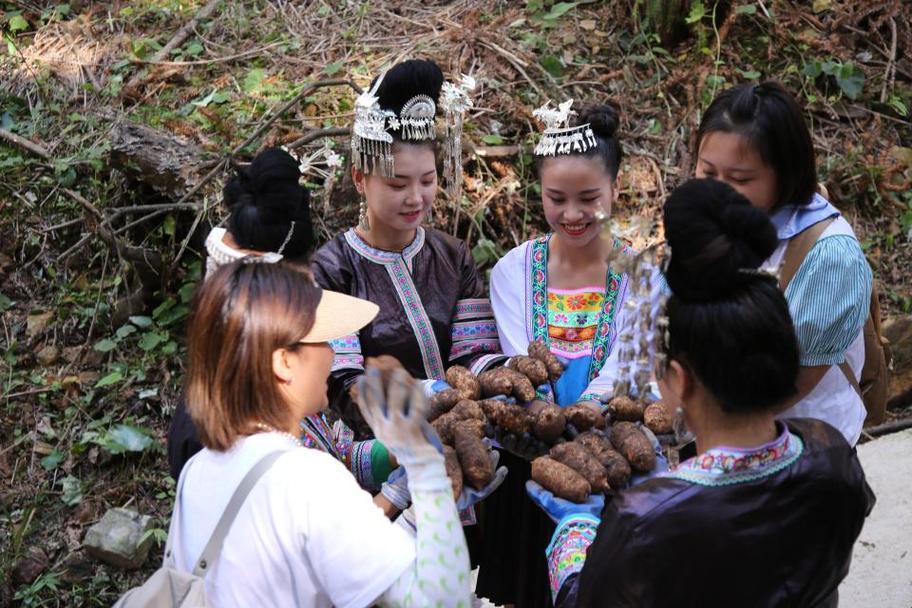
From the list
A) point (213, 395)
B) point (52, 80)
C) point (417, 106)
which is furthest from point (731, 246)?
point (52, 80)

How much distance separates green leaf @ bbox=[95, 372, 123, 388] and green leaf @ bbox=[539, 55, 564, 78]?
286cm

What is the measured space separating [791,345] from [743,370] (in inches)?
4.3

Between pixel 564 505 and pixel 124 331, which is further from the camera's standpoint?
pixel 124 331

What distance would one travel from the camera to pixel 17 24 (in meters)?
5.70

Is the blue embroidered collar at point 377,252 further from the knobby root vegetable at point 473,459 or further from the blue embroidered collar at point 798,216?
the blue embroidered collar at point 798,216

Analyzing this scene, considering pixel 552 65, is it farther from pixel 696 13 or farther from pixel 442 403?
pixel 442 403

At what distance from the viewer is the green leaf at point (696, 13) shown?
511 centimetres

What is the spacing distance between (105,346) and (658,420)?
3.03 m

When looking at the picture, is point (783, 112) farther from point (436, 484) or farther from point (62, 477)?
point (62, 477)

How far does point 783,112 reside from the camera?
228 centimetres

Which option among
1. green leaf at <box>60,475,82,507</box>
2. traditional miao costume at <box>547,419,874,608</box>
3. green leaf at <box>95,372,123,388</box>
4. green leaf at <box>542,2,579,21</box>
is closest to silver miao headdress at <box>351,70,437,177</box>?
traditional miao costume at <box>547,419,874,608</box>

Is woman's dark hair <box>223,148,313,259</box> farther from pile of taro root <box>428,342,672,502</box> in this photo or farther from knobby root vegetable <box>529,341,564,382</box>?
knobby root vegetable <box>529,341,564,382</box>

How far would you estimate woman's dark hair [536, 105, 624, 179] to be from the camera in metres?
2.78

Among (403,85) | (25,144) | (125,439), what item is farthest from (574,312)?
(25,144)
